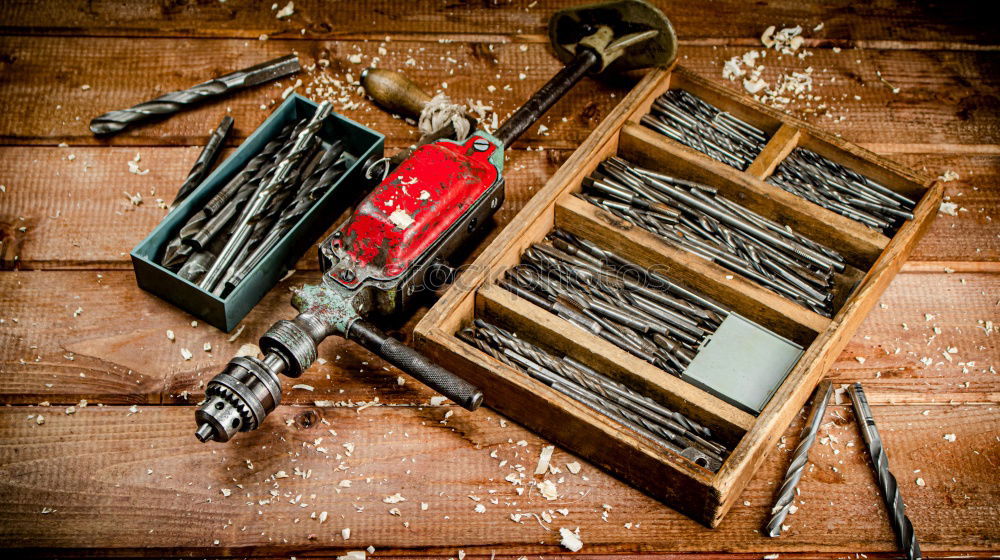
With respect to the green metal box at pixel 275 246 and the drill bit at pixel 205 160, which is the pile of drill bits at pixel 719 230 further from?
the drill bit at pixel 205 160

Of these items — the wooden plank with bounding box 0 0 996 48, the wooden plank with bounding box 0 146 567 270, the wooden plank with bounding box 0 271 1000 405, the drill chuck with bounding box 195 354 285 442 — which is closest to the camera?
the drill chuck with bounding box 195 354 285 442

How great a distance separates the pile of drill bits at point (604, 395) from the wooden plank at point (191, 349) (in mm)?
264

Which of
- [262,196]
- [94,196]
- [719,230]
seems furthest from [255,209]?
[719,230]

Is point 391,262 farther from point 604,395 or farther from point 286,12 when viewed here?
point 286,12

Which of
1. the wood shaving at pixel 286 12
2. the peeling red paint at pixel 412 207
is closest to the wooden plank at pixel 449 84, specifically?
the wood shaving at pixel 286 12

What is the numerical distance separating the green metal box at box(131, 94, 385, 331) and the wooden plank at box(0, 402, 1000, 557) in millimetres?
322

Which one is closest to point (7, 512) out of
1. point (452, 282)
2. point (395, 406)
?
point (395, 406)

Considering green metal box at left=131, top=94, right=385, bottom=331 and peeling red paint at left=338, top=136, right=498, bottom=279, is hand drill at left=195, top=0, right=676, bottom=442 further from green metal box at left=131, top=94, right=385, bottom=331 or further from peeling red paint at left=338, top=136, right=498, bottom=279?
green metal box at left=131, top=94, right=385, bottom=331

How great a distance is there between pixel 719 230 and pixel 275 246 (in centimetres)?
132

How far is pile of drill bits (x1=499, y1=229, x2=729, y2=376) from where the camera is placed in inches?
103

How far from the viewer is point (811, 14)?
11.8 feet

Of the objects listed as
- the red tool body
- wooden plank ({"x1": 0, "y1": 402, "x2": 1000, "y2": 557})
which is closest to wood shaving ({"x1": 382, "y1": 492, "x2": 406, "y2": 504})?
wooden plank ({"x1": 0, "y1": 402, "x2": 1000, "y2": 557})

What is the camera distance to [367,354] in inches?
108

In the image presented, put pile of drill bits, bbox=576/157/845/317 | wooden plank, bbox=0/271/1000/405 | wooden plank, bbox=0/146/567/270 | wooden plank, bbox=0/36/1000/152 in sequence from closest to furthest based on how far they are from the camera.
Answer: wooden plank, bbox=0/271/1000/405 < pile of drill bits, bbox=576/157/845/317 < wooden plank, bbox=0/146/567/270 < wooden plank, bbox=0/36/1000/152
